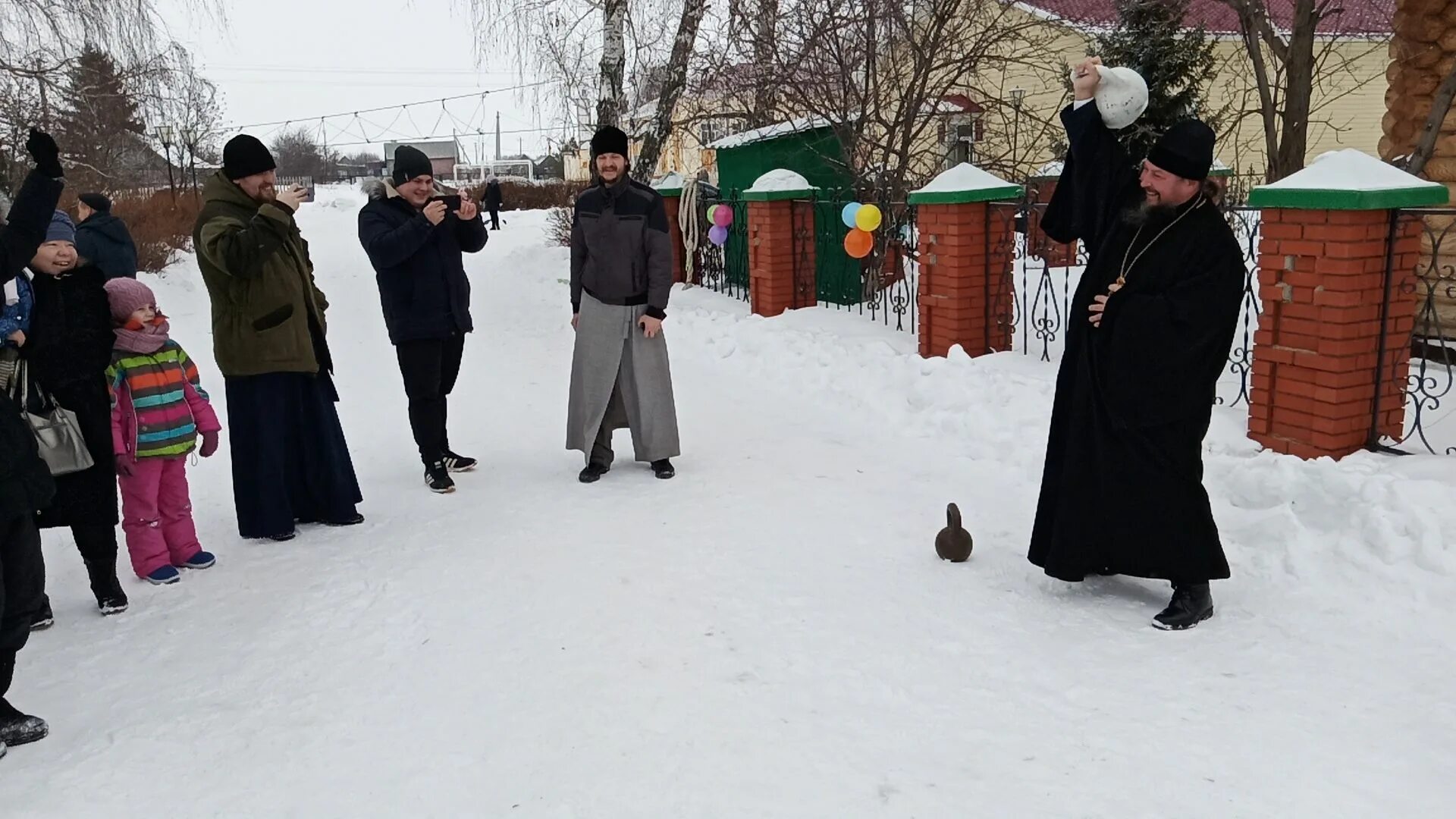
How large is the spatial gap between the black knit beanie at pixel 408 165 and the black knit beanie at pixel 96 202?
397 centimetres

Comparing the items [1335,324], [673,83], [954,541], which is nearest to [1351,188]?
[1335,324]

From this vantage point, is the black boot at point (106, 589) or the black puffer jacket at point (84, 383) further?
the black boot at point (106, 589)

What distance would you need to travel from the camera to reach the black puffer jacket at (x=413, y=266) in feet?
17.2

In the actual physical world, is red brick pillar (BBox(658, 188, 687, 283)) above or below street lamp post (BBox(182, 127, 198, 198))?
below

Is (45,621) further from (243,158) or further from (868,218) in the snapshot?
(868,218)

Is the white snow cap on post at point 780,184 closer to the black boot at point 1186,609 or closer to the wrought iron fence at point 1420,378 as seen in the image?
the wrought iron fence at point 1420,378

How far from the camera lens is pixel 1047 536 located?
3891 mm

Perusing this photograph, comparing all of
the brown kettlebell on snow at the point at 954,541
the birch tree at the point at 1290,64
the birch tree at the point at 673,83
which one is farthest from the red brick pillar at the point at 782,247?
the brown kettlebell on snow at the point at 954,541

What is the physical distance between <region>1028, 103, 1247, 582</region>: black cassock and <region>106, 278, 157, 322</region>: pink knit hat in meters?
3.33

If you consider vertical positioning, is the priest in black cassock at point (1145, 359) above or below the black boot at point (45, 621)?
above

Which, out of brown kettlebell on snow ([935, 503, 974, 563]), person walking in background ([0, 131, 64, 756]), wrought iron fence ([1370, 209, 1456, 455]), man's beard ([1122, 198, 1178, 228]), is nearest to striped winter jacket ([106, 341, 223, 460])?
person walking in background ([0, 131, 64, 756])

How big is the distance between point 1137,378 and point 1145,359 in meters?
0.07

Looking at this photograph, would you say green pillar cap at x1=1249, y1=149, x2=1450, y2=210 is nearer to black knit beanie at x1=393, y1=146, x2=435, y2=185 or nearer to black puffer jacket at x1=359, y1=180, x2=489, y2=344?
black puffer jacket at x1=359, y1=180, x2=489, y2=344

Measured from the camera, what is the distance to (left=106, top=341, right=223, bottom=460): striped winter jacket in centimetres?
411
